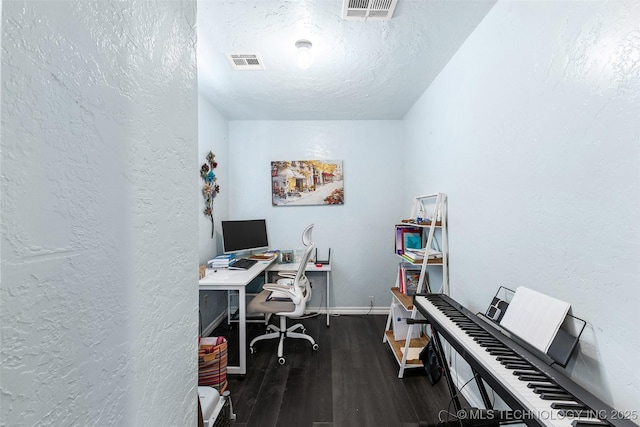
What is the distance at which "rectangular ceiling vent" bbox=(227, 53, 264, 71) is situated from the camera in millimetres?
2066

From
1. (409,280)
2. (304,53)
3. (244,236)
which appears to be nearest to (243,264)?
(244,236)

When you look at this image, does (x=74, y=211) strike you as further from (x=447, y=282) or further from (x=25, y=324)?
(x=447, y=282)

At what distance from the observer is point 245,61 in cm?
214

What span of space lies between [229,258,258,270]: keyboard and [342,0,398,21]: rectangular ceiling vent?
222cm

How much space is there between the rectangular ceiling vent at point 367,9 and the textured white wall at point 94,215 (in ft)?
3.72

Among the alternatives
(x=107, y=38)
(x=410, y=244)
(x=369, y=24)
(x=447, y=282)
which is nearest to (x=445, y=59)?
(x=369, y=24)

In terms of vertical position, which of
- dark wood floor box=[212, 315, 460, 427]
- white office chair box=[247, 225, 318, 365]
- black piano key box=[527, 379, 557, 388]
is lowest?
dark wood floor box=[212, 315, 460, 427]

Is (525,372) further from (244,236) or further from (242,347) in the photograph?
(244,236)

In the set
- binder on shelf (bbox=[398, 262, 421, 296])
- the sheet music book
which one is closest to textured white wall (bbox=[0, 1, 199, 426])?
the sheet music book

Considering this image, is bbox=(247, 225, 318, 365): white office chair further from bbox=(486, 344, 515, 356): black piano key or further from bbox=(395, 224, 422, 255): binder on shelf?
bbox=(486, 344, 515, 356): black piano key

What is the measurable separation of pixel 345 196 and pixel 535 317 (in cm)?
249

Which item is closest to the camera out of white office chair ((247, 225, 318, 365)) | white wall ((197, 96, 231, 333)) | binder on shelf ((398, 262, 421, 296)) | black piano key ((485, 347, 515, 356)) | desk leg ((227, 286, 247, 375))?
black piano key ((485, 347, 515, 356))

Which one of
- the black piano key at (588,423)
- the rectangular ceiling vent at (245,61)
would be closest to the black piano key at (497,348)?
the black piano key at (588,423)

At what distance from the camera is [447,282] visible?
2.25m
